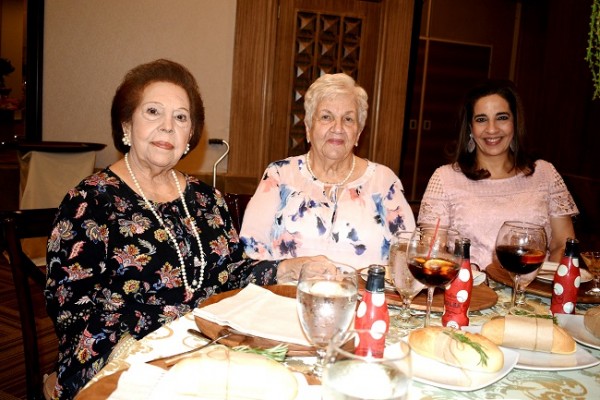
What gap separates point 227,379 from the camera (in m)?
0.82

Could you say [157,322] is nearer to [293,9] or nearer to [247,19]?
[247,19]

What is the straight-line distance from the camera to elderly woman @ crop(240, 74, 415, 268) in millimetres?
2328

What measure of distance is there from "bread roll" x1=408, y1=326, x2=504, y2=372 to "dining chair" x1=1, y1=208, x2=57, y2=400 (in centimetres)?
103

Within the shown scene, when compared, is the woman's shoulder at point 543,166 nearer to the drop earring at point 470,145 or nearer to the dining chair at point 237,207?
the drop earring at point 470,145

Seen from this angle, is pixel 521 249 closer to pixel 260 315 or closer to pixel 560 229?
pixel 260 315

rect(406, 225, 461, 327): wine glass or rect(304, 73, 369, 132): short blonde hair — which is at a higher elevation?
rect(304, 73, 369, 132): short blonde hair

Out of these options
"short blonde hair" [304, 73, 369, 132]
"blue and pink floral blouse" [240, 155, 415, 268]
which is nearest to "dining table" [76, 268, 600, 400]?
"blue and pink floral blouse" [240, 155, 415, 268]

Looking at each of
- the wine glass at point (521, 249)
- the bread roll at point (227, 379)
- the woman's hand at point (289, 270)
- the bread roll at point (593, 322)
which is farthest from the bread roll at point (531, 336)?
the woman's hand at point (289, 270)

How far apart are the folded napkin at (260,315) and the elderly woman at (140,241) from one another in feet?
1.13

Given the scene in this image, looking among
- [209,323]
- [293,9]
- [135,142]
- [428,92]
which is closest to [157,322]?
[209,323]

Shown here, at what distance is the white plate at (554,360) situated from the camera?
1068 millimetres

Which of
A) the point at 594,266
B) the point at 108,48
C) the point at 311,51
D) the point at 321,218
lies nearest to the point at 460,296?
the point at 594,266

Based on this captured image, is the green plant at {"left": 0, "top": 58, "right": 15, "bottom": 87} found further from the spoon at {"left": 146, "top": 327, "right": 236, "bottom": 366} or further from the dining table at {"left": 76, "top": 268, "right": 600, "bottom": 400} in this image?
the spoon at {"left": 146, "top": 327, "right": 236, "bottom": 366}

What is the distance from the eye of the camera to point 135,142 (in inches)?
72.4
